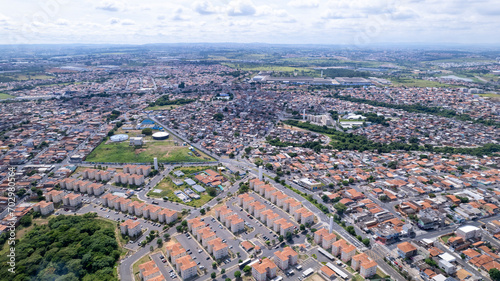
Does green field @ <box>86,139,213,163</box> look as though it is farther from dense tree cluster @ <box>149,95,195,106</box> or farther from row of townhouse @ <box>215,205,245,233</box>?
dense tree cluster @ <box>149,95,195,106</box>

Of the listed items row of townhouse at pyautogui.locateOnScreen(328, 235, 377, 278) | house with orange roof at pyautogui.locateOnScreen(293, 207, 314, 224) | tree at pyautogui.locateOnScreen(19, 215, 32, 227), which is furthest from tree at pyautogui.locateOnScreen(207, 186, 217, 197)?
tree at pyautogui.locateOnScreen(19, 215, 32, 227)

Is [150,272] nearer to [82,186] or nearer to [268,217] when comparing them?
[268,217]

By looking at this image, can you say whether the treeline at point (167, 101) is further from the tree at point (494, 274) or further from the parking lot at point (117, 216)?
Answer: the tree at point (494, 274)

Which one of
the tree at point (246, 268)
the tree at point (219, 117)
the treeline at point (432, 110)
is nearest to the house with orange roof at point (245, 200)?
the tree at point (246, 268)

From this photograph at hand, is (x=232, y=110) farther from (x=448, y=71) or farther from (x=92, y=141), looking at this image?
(x=448, y=71)

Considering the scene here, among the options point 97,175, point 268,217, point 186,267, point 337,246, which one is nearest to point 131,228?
point 186,267

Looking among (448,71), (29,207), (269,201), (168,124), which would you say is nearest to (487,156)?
(269,201)
